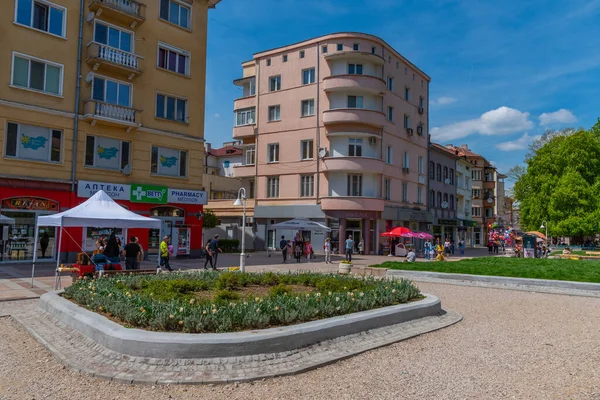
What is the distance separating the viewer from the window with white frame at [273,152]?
41.4m

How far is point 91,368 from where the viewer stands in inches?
249

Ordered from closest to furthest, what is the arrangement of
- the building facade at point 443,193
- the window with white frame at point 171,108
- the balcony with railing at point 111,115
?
the balcony with railing at point 111,115 → the window with white frame at point 171,108 → the building facade at point 443,193

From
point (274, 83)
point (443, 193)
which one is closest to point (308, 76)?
point (274, 83)

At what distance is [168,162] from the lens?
2789 cm

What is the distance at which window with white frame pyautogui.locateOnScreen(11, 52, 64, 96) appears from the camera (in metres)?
21.8

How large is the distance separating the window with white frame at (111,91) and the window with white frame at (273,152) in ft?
56.5

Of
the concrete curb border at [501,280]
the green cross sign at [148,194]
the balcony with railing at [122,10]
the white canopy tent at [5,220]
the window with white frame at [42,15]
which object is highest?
the balcony with railing at [122,10]

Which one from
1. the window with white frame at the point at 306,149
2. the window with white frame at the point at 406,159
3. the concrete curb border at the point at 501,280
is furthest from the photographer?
the window with white frame at the point at 406,159

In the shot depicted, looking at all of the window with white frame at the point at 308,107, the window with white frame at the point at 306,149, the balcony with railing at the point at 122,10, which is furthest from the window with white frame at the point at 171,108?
the window with white frame at the point at 308,107

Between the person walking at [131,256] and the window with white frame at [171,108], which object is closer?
the person walking at [131,256]

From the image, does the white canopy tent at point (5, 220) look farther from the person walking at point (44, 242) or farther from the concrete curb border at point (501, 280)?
the concrete curb border at point (501, 280)

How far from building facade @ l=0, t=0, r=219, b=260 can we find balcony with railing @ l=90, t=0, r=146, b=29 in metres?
0.06

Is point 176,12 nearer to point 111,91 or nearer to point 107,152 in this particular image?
point 111,91

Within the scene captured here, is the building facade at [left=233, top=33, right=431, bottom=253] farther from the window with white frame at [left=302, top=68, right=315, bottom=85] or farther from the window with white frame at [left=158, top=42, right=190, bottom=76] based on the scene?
the window with white frame at [left=158, top=42, right=190, bottom=76]
